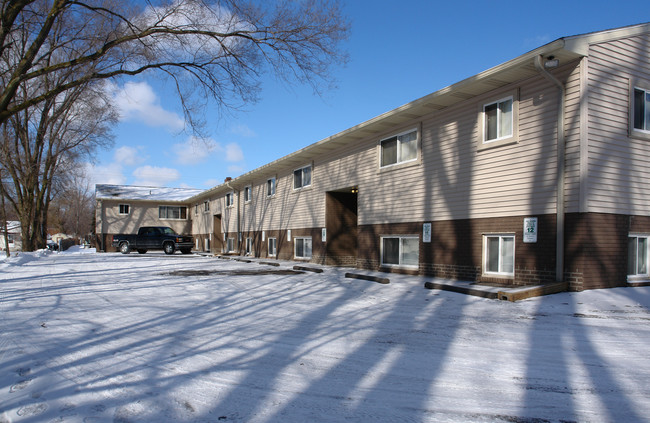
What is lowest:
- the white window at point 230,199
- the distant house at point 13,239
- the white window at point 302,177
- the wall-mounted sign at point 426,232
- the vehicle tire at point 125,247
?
the distant house at point 13,239

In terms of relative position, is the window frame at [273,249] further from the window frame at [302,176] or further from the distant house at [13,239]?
the distant house at [13,239]

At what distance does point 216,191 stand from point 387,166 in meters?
20.2

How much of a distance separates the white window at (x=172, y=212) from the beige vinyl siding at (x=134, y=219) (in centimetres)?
30

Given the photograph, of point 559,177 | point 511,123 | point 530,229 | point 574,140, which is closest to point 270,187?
point 511,123

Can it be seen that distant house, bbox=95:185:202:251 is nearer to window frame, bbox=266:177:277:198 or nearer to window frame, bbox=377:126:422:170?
window frame, bbox=266:177:277:198

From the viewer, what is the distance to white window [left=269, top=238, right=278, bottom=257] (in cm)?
2262

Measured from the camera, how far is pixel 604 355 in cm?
497

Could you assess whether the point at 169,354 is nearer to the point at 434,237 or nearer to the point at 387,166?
the point at 434,237

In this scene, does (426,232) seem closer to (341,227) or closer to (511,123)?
(511,123)

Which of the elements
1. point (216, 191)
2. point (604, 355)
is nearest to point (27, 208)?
point (216, 191)

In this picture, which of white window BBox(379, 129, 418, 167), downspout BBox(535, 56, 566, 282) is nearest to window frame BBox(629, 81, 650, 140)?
downspout BBox(535, 56, 566, 282)

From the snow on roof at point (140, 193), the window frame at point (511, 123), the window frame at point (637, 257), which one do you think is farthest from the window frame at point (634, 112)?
the snow on roof at point (140, 193)

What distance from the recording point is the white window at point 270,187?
23266 millimetres

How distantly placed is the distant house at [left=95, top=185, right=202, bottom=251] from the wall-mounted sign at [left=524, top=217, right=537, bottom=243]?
1388 inches
